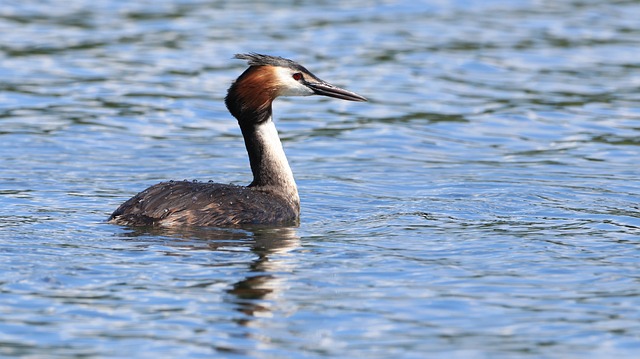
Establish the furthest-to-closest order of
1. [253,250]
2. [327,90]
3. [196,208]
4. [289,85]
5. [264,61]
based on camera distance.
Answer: [327,90] < [289,85] < [264,61] < [196,208] < [253,250]

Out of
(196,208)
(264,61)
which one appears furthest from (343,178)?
(196,208)

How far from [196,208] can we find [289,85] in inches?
59.6

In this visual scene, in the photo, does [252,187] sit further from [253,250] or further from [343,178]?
[343,178]

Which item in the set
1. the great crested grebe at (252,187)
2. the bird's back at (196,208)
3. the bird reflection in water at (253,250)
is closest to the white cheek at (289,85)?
the great crested grebe at (252,187)

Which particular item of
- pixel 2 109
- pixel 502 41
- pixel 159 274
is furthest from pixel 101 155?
pixel 502 41

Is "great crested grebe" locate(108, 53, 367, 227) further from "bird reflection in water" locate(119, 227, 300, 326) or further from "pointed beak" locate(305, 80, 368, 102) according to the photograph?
"bird reflection in water" locate(119, 227, 300, 326)

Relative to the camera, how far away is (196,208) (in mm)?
9867

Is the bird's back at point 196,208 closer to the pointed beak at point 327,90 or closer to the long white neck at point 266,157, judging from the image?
the long white neck at point 266,157

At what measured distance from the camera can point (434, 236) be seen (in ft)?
32.1

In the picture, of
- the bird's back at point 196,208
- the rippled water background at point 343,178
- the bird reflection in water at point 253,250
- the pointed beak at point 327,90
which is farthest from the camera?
the pointed beak at point 327,90

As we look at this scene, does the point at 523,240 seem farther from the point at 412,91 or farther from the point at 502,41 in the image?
the point at 502,41

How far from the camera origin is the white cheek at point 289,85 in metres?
10.7

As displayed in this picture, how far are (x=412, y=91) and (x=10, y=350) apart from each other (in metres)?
10.5

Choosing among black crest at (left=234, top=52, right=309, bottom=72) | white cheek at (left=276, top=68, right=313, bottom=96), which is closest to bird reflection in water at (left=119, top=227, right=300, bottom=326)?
white cheek at (left=276, top=68, right=313, bottom=96)
